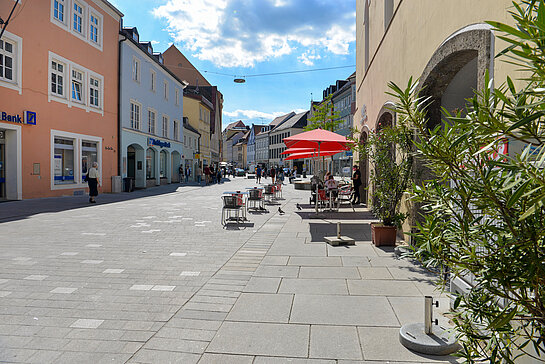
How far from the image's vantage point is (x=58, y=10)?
1808 centimetres

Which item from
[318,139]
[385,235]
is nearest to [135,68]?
[318,139]

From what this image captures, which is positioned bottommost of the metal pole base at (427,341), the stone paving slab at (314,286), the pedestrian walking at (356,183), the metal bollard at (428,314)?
the stone paving slab at (314,286)

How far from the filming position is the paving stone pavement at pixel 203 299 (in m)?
3.24

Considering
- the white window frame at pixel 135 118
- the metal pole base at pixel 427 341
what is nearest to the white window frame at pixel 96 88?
the white window frame at pixel 135 118

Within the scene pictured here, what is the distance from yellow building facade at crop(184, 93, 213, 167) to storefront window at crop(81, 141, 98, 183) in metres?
23.9

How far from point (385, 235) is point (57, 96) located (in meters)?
16.7

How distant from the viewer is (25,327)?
3.70 m

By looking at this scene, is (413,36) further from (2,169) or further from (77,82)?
(77,82)

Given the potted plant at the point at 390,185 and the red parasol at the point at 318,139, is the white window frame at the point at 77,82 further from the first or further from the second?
the potted plant at the point at 390,185

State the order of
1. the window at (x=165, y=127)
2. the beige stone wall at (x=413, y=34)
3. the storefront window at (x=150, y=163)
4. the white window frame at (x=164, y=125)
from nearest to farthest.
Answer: the beige stone wall at (x=413, y=34), the storefront window at (x=150, y=163), the white window frame at (x=164, y=125), the window at (x=165, y=127)

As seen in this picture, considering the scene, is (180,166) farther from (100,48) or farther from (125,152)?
(100,48)

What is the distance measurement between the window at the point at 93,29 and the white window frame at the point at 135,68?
162 inches

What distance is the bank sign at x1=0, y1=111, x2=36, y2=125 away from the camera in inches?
578

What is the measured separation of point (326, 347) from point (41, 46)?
18474 mm
